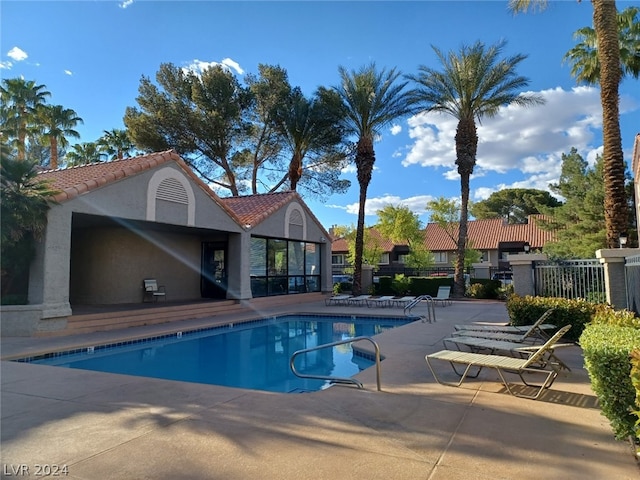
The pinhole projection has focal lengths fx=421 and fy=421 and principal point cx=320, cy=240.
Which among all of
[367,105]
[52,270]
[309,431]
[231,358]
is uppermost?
[367,105]

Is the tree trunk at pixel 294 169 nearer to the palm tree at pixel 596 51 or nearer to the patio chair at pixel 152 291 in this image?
the patio chair at pixel 152 291

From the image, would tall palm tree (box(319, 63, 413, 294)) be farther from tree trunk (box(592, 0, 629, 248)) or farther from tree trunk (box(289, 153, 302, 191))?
tree trunk (box(592, 0, 629, 248))

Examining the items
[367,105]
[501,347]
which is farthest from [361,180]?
[501,347]

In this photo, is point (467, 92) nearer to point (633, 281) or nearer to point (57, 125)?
point (633, 281)

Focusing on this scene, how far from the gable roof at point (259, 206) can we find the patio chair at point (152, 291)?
14.4ft

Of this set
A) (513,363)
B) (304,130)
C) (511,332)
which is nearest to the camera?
(513,363)

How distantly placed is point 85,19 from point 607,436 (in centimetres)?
1483

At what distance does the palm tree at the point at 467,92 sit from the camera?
66.8 feet

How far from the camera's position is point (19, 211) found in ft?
33.0

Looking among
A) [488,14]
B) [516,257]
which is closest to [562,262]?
[516,257]

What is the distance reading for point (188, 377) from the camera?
28.0ft

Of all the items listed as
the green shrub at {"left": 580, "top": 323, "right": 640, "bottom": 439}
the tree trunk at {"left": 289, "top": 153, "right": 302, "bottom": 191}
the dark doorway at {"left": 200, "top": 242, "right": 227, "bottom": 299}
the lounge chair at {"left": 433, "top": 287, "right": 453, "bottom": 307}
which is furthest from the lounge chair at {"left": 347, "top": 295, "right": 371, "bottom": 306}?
the green shrub at {"left": 580, "top": 323, "right": 640, "bottom": 439}

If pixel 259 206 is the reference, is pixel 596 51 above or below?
above

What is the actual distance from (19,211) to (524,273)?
13.1 meters
